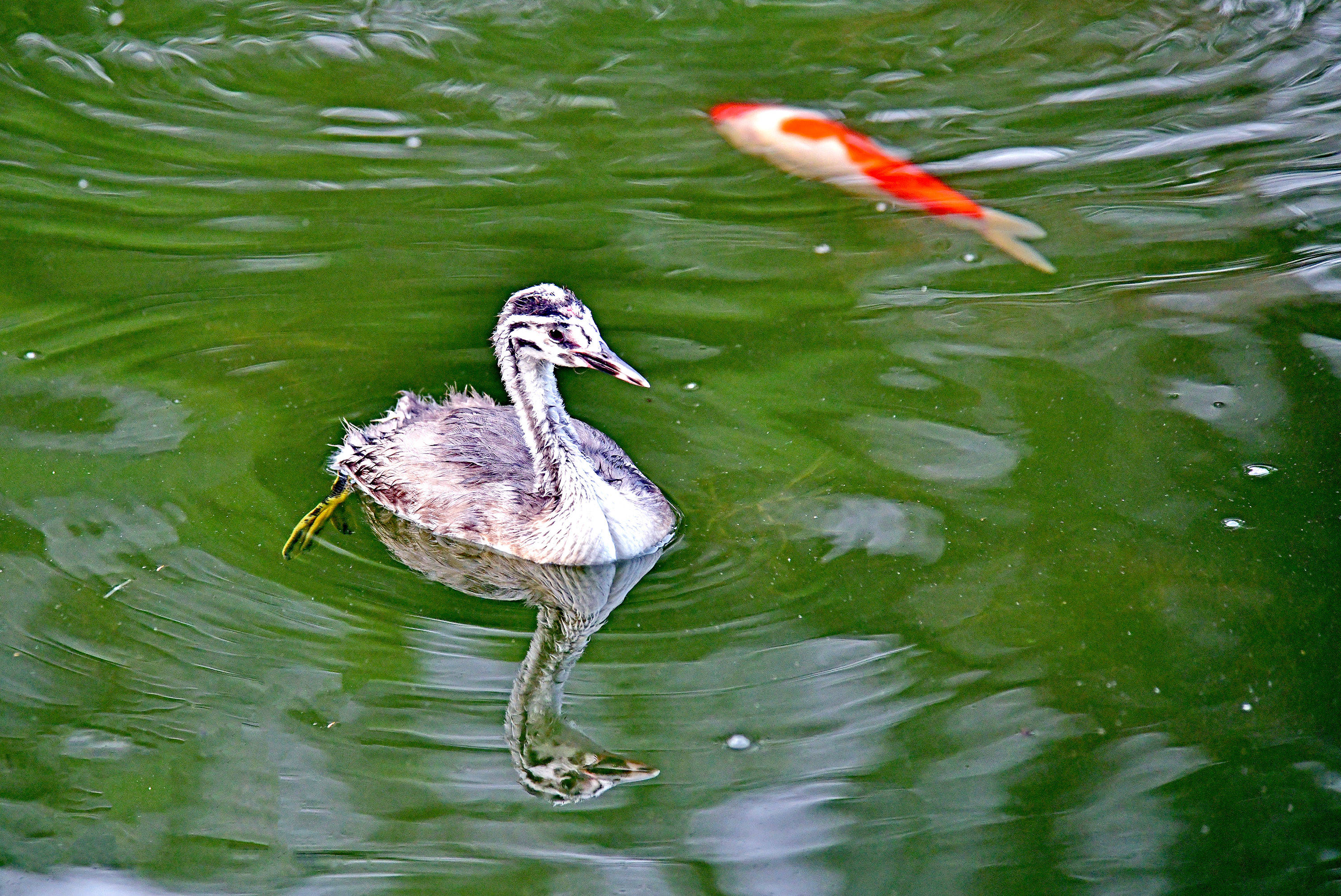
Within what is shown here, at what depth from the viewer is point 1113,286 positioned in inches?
273

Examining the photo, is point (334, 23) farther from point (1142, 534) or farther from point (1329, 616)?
point (1329, 616)

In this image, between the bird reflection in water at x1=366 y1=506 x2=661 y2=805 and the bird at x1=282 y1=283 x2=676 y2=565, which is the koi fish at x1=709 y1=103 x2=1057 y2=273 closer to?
the bird at x1=282 y1=283 x2=676 y2=565

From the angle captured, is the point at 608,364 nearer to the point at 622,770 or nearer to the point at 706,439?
the point at 706,439

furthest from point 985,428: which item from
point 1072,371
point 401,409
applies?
point 401,409

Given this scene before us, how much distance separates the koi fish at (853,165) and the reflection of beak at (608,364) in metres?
2.71

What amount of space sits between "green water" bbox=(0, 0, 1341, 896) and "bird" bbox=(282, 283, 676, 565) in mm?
194

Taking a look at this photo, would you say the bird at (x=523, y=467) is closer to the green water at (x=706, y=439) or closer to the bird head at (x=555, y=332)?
the bird head at (x=555, y=332)

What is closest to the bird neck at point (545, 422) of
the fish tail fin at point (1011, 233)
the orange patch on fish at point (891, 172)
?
the fish tail fin at point (1011, 233)

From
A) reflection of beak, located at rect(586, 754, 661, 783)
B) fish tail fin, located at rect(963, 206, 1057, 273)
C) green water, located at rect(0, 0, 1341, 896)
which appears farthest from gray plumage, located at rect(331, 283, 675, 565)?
fish tail fin, located at rect(963, 206, 1057, 273)

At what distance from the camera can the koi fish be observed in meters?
7.41

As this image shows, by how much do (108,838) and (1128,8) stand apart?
8016 mm

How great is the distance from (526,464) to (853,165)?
295 centimetres

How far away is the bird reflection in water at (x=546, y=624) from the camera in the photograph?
14.9 ft

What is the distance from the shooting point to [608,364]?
5.27 meters
